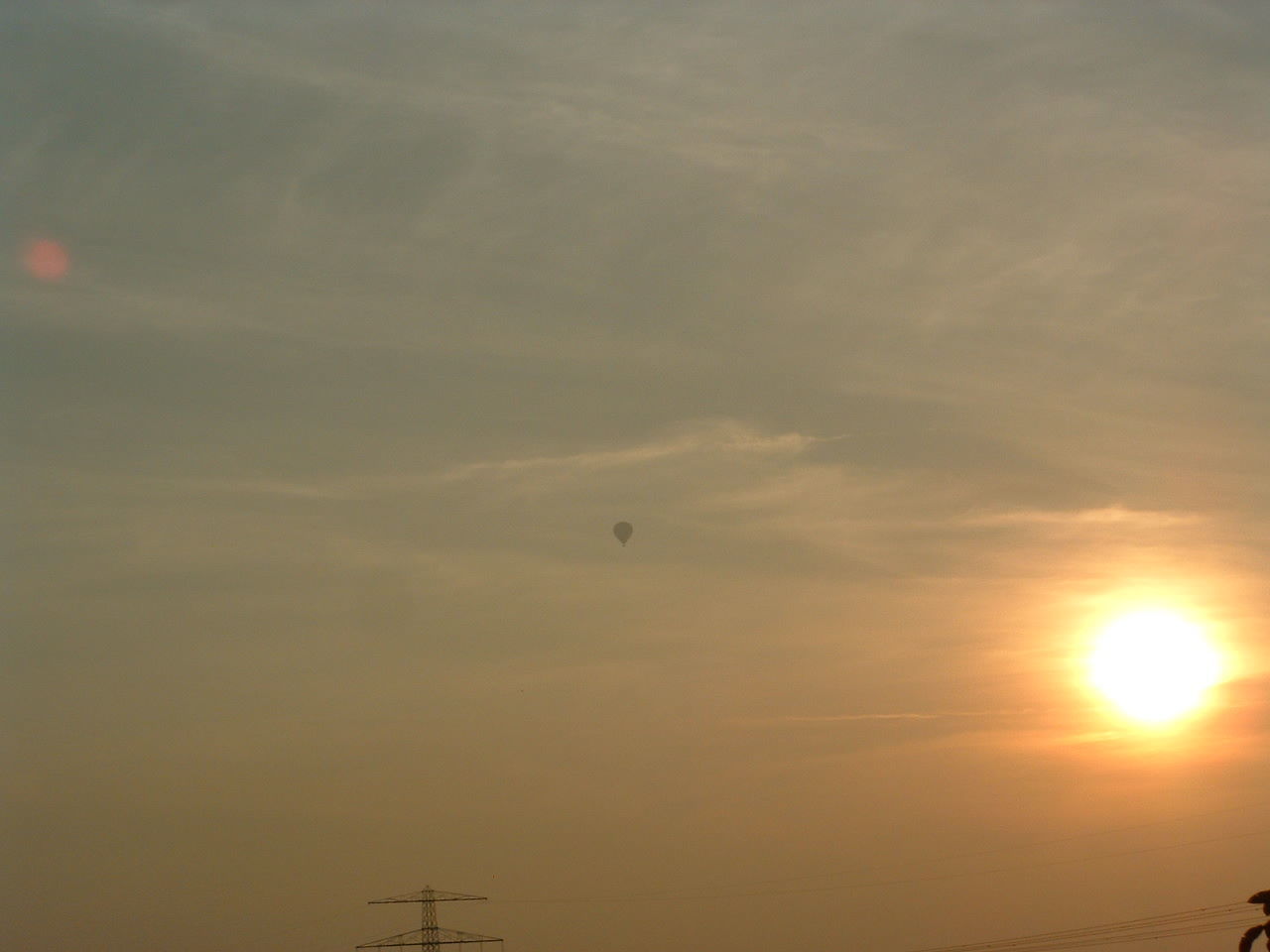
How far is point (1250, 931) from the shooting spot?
126 feet

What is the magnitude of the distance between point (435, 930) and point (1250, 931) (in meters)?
197

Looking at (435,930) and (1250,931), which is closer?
(1250,931)

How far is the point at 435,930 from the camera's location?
196 meters
